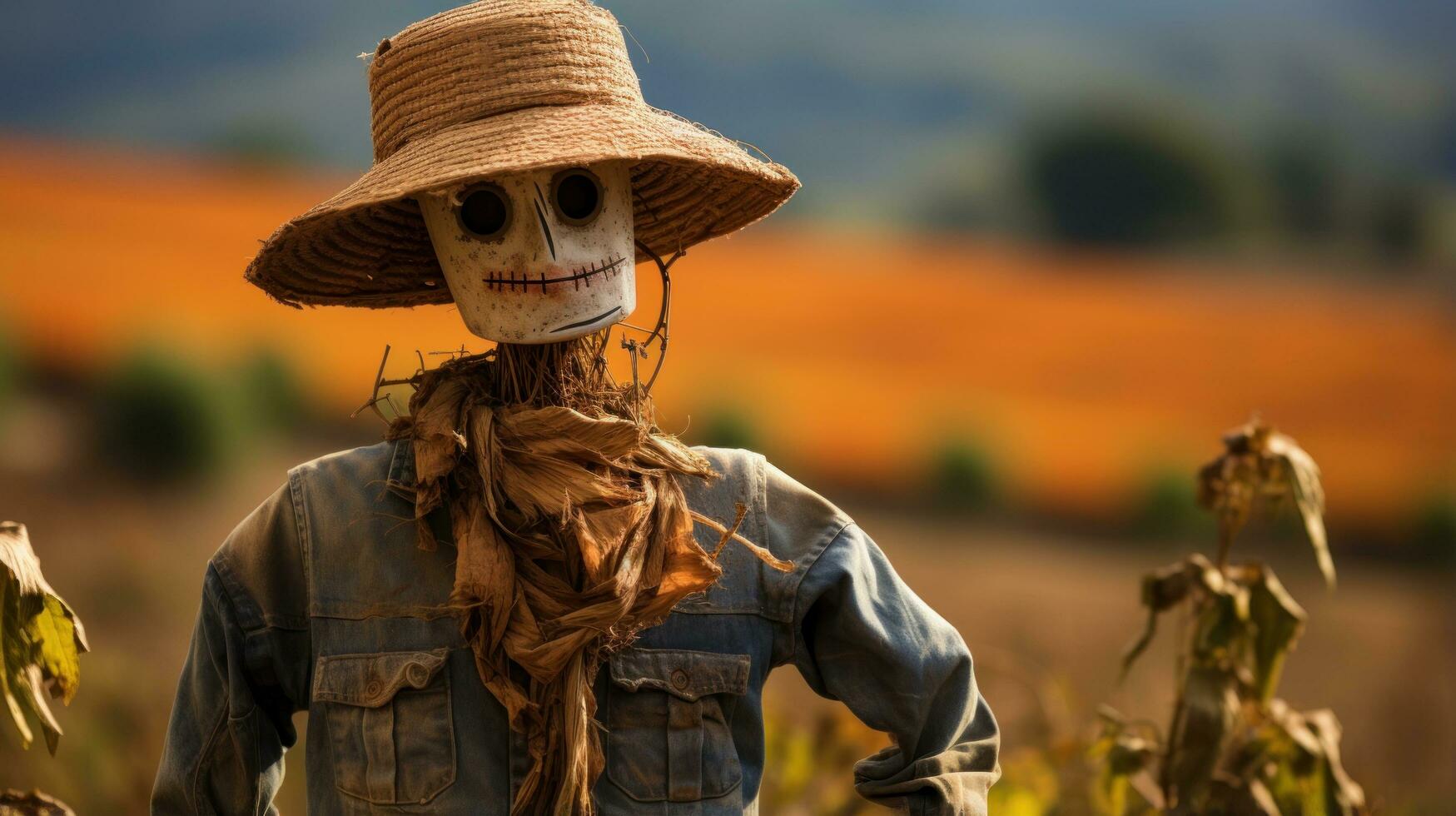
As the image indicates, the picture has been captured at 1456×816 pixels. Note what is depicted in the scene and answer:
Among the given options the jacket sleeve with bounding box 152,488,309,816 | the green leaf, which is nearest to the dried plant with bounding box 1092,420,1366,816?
the jacket sleeve with bounding box 152,488,309,816

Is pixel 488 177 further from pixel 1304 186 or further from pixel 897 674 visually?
pixel 1304 186

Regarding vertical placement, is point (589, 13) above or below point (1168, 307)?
above

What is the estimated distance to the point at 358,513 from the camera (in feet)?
4.92

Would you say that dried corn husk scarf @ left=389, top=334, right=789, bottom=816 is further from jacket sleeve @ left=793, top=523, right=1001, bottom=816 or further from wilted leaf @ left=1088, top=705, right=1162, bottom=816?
wilted leaf @ left=1088, top=705, right=1162, bottom=816

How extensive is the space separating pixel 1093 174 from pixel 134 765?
780cm

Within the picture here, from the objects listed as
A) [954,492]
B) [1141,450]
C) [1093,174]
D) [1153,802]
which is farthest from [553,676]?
[1093,174]

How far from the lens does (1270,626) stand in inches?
75.8

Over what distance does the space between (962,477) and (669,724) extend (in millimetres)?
5995

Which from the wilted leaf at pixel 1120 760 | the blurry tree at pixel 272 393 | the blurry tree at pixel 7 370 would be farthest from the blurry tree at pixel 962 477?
the wilted leaf at pixel 1120 760

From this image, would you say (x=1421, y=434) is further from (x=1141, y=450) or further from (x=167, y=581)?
(x=167, y=581)

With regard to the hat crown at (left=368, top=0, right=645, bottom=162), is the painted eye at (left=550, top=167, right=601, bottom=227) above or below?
below

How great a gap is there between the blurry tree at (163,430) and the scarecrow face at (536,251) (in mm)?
4916

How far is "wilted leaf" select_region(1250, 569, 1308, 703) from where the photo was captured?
1.91m

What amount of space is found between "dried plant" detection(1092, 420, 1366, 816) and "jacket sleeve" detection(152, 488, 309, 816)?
3.52 ft
